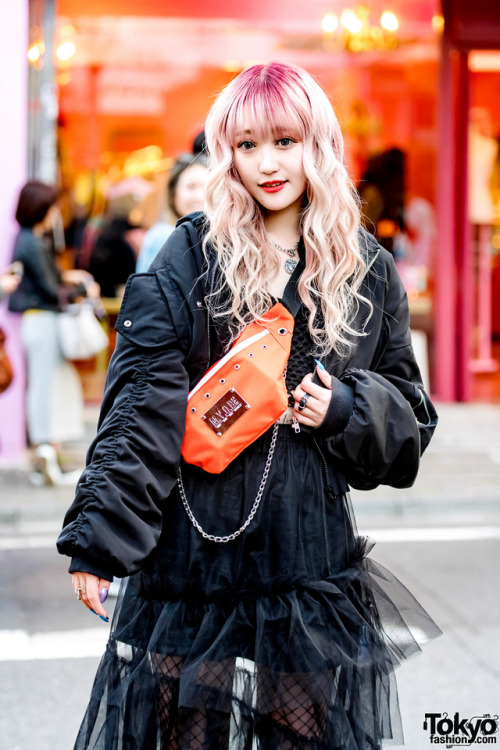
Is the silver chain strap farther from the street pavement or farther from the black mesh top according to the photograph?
the street pavement

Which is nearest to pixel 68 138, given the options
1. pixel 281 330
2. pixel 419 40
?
pixel 419 40

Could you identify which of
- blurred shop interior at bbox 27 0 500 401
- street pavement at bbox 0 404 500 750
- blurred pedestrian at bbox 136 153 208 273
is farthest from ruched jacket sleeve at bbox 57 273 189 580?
blurred shop interior at bbox 27 0 500 401

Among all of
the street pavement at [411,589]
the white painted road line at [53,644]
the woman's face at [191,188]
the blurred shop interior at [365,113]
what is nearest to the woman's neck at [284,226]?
the street pavement at [411,589]

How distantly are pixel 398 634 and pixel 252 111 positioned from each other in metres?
1.26

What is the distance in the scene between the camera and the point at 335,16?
10.4 metres

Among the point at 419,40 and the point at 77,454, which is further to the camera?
the point at 419,40

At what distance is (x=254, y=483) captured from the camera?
2.39 metres

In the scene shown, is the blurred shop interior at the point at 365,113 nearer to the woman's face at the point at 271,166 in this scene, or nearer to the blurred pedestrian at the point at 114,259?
the blurred pedestrian at the point at 114,259

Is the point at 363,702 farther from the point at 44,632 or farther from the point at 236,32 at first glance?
the point at 236,32

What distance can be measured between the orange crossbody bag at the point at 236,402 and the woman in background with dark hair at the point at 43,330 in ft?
17.0

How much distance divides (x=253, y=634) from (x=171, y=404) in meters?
0.54

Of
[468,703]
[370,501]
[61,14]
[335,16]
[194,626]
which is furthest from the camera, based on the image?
[335,16]

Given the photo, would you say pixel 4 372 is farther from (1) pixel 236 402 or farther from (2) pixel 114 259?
(1) pixel 236 402

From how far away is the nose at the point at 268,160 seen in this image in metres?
2.38
